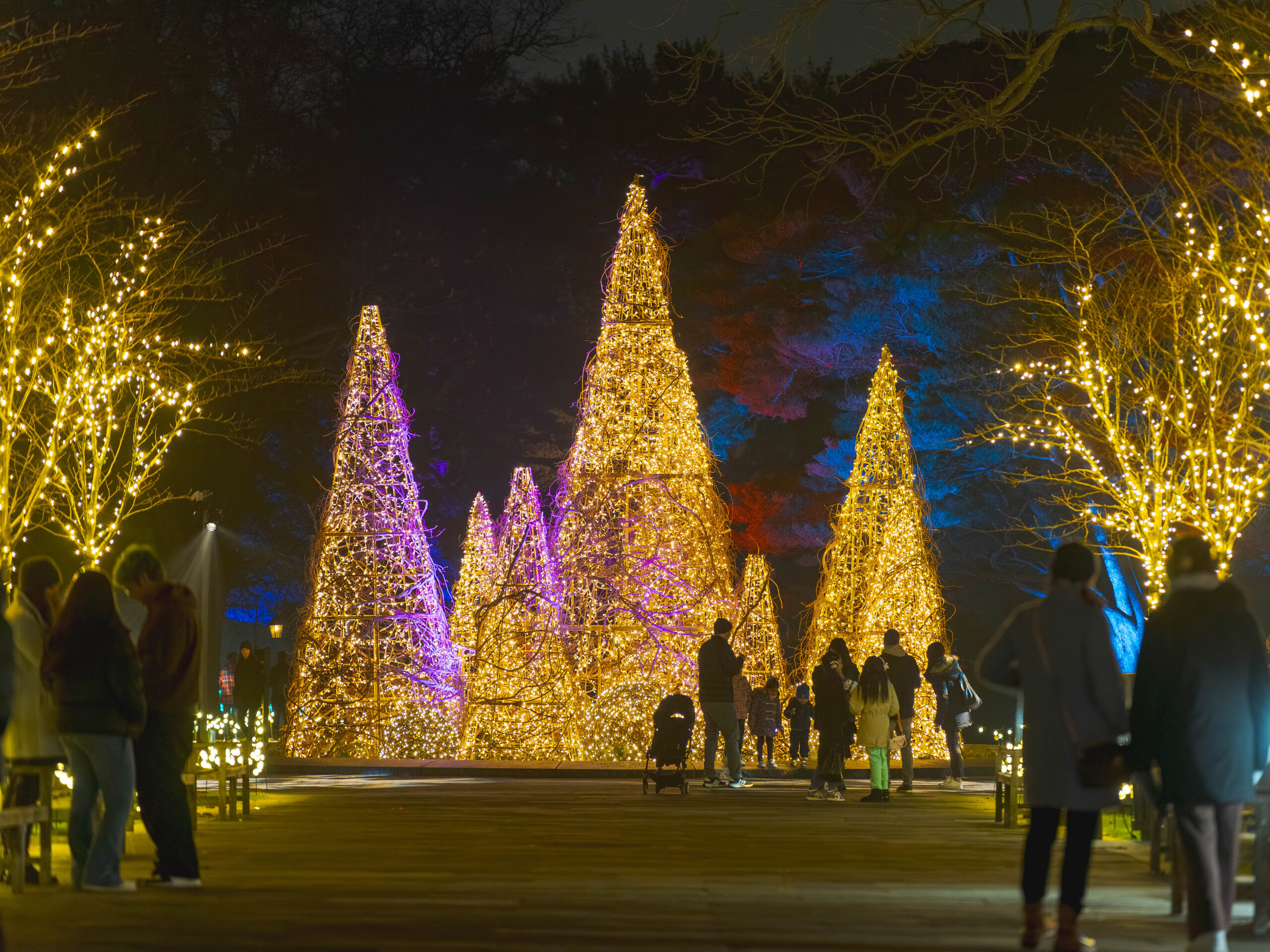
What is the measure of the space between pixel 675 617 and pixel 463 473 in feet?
67.0

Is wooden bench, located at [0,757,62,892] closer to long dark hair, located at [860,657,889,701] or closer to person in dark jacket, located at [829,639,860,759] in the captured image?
long dark hair, located at [860,657,889,701]

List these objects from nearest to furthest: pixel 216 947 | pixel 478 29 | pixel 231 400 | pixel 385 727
→ pixel 216 947 < pixel 385 727 < pixel 231 400 < pixel 478 29

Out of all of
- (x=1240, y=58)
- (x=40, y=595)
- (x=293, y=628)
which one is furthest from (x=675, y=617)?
(x=293, y=628)

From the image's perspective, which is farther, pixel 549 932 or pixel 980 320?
pixel 980 320

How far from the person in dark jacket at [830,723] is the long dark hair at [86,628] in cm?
1063

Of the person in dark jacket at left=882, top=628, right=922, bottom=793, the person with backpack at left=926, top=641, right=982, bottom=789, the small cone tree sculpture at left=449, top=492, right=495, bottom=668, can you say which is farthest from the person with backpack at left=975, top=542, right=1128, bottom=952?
the small cone tree sculpture at left=449, top=492, right=495, bottom=668

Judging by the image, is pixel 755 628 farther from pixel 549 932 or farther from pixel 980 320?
pixel 549 932

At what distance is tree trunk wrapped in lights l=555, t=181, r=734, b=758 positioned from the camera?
22547 millimetres

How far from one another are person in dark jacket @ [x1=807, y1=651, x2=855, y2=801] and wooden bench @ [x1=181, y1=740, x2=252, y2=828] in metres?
6.35

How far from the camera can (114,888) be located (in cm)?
922

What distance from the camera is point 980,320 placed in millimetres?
33906

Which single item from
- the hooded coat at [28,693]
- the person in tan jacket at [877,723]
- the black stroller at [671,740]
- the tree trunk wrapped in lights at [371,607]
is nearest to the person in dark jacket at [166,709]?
the hooded coat at [28,693]

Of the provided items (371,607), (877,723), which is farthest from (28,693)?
(371,607)

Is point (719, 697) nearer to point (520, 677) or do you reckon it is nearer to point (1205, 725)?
point (520, 677)
